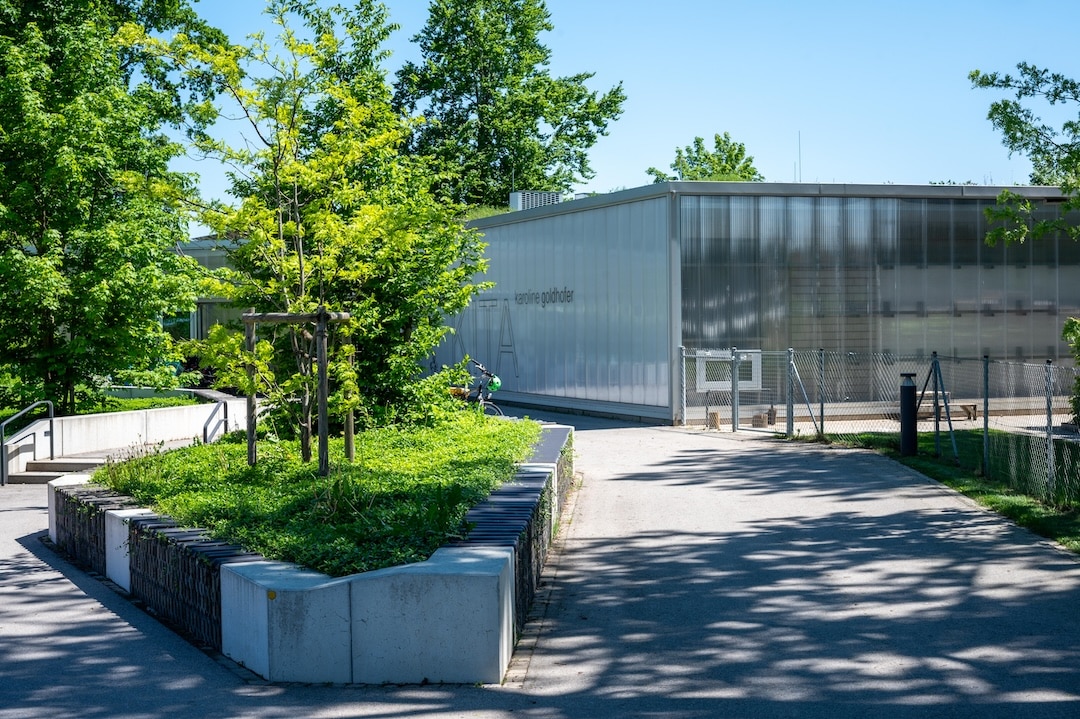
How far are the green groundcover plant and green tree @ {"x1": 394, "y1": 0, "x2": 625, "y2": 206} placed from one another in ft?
143

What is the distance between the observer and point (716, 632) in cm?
868

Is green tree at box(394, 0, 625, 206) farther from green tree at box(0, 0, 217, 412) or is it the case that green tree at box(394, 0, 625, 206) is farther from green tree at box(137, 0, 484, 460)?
green tree at box(137, 0, 484, 460)

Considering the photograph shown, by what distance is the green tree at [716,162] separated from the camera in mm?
69250

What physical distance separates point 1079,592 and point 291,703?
21.2ft

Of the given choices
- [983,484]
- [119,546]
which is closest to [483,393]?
[983,484]

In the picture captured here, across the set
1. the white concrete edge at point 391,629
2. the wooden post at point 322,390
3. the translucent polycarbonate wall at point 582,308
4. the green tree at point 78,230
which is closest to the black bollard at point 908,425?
the translucent polycarbonate wall at point 582,308

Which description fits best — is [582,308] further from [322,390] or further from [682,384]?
[322,390]

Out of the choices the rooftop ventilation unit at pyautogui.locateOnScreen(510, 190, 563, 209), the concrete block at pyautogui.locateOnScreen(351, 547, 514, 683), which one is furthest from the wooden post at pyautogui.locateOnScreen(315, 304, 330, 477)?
the rooftop ventilation unit at pyautogui.locateOnScreen(510, 190, 563, 209)

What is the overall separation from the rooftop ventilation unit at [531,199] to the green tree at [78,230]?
14844 millimetres

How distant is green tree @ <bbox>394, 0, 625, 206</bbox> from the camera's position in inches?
2317

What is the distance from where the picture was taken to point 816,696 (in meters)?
7.21

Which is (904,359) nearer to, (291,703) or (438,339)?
(438,339)

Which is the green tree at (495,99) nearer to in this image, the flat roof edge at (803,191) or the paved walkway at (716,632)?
the flat roof edge at (803,191)

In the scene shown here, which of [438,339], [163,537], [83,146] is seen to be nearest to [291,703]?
[163,537]
